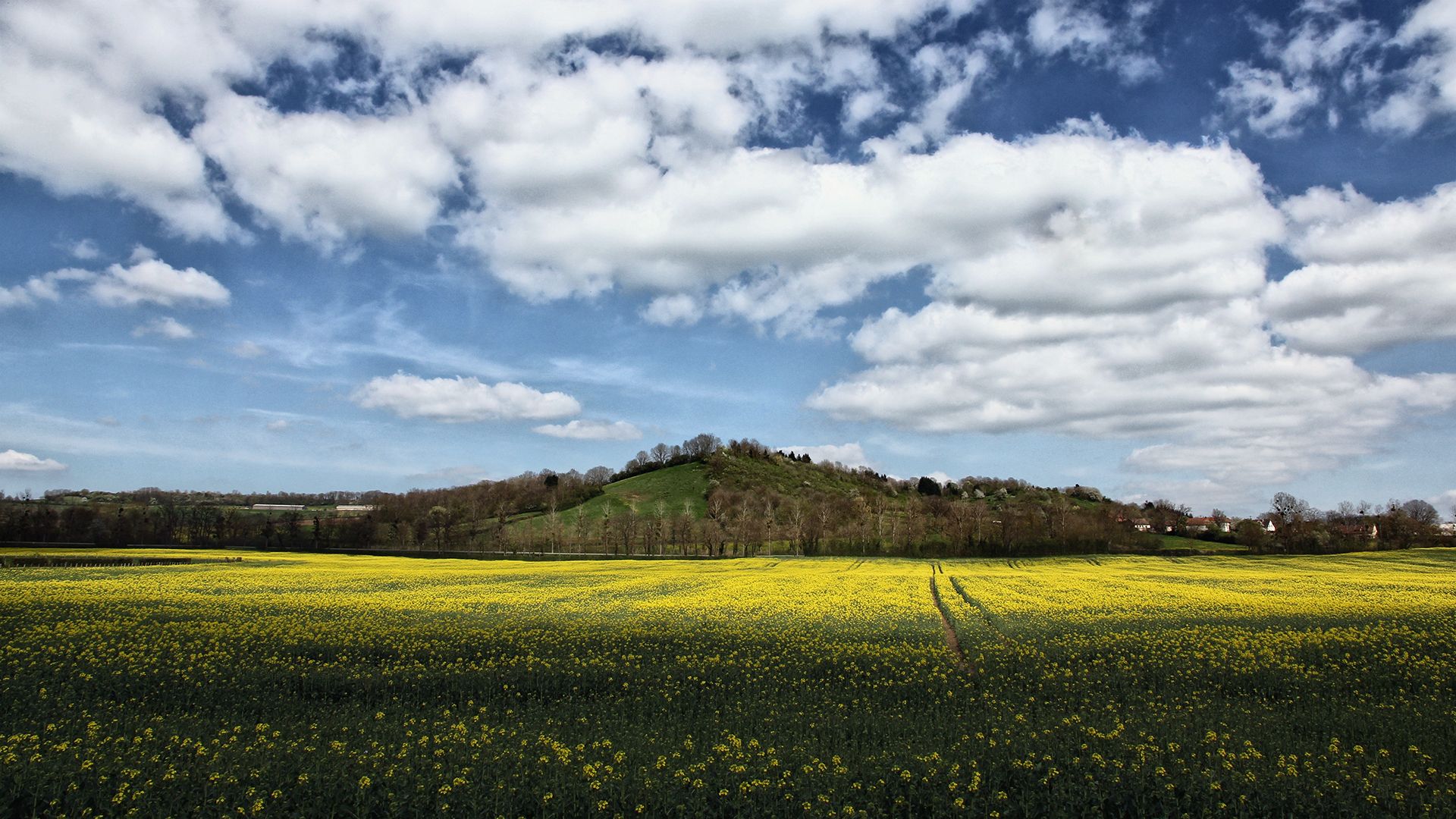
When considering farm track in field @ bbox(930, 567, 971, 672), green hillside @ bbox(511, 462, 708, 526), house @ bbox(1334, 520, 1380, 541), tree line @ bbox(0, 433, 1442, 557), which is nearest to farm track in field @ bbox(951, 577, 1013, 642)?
farm track in field @ bbox(930, 567, 971, 672)

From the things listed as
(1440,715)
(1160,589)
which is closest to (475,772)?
(1440,715)

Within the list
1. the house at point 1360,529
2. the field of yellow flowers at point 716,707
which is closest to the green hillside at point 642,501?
the house at point 1360,529

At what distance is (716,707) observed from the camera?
18078mm

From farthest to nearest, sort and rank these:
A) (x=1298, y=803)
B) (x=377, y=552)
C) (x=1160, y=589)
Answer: (x=377, y=552) < (x=1160, y=589) < (x=1298, y=803)

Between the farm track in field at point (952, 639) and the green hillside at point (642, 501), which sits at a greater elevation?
the green hillside at point (642, 501)

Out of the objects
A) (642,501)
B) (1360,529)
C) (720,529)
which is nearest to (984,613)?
(720,529)

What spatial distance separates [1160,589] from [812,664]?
30666 millimetres

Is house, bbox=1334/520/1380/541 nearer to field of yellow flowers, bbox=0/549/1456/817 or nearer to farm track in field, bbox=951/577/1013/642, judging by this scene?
field of yellow flowers, bbox=0/549/1456/817

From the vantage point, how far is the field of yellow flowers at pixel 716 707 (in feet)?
41.3

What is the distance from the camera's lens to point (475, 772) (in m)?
13.2

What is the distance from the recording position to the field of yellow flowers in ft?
41.3

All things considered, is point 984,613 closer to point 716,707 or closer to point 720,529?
point 716,707

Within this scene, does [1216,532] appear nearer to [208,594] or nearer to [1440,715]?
[1440,715]

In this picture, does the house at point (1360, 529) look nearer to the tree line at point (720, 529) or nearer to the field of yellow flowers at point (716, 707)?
the tree line at point (720, 529)
